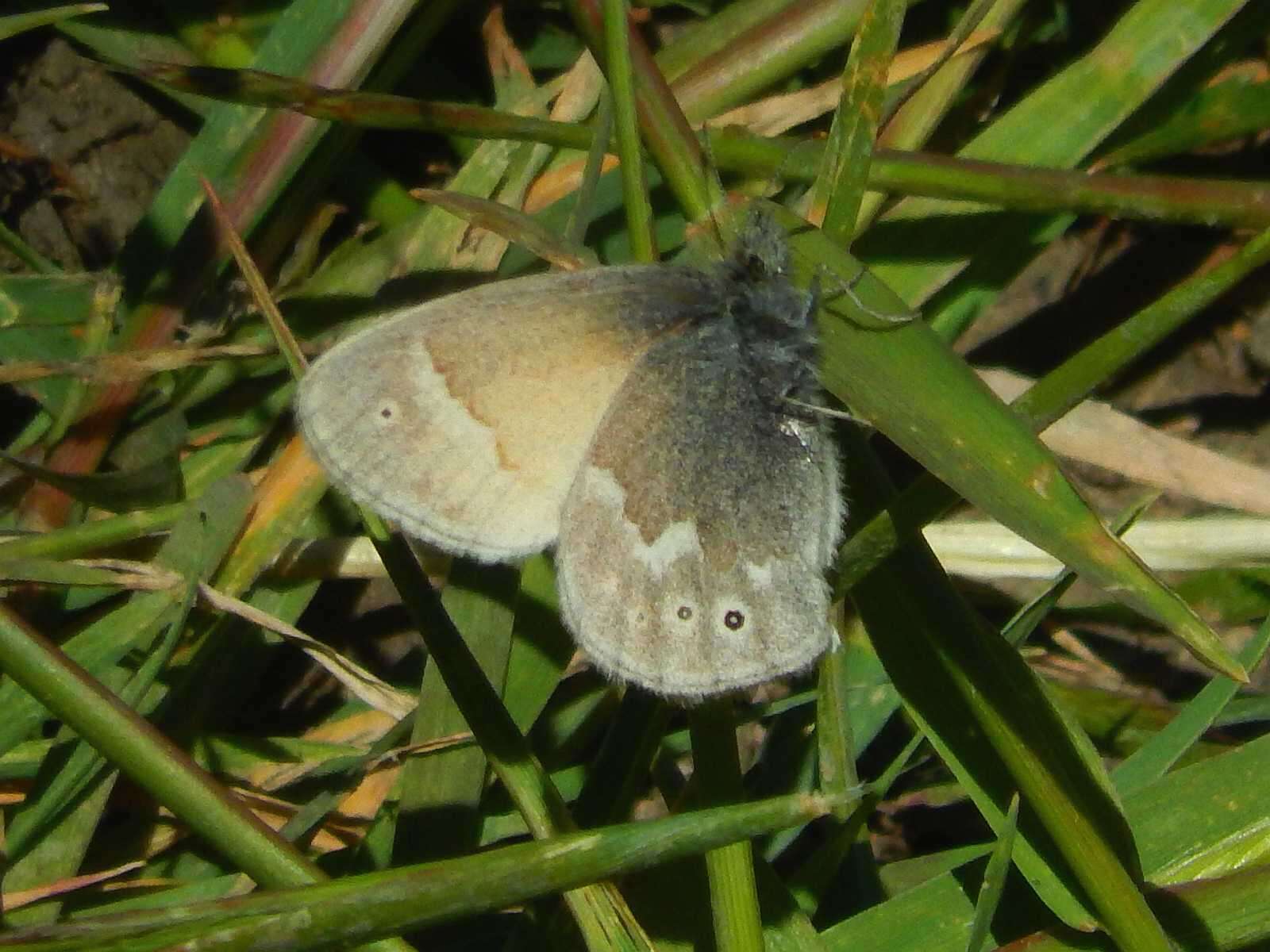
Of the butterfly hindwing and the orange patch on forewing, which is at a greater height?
the orange patch on forewing

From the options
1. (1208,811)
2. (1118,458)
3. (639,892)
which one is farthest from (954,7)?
(639,892)

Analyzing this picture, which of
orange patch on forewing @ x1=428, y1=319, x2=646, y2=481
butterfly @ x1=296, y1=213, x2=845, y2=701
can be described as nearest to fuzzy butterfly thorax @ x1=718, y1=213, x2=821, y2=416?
butterfly @ x1=296, y1=213, x2=845, y2=701

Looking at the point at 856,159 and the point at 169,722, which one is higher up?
the point at 856,159

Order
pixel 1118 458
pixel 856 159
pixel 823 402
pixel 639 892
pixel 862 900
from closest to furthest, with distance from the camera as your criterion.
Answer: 1. pixel 856 159
2. pixel 823 402
3. pixel 639 892
4. pixel 862 900
5. pixel 1118 458

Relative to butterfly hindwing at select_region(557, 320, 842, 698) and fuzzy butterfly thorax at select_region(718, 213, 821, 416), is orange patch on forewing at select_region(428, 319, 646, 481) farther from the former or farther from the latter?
fuzzy butterfly thorax at select_region(718, 213, 821, 416)

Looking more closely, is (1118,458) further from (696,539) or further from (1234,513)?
(696,539)

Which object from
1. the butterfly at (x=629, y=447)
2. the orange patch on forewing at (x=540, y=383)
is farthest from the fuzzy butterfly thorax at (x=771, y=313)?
the orange patch on forewing at (x=540, y=383)

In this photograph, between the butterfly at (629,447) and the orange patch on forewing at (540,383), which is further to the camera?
the orange patch on forewing at (540,383)

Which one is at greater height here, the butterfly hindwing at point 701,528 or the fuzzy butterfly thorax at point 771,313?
the fuzzy butterfly thorax at point 771,313

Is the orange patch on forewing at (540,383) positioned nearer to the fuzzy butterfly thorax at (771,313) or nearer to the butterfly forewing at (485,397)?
the butterfly forewing at (485,397)

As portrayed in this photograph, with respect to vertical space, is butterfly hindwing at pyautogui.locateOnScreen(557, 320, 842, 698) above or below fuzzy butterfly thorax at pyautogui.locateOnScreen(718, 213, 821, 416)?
below

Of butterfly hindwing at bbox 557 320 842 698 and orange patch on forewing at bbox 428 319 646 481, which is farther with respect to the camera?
orange patch on forewing at bbox 428 319 646 481
